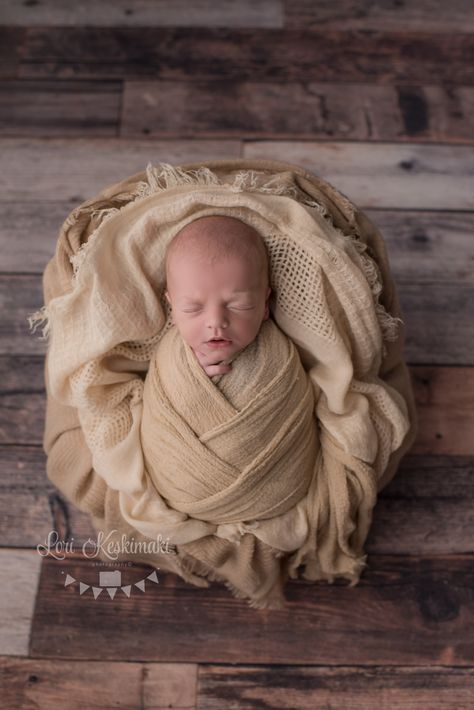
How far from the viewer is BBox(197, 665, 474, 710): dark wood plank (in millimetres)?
1203

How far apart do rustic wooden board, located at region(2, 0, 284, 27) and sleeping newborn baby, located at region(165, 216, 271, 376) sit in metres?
1.10

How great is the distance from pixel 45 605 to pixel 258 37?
149cm

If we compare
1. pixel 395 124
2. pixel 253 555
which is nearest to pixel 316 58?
pixel 395 124

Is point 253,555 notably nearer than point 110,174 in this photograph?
Yes

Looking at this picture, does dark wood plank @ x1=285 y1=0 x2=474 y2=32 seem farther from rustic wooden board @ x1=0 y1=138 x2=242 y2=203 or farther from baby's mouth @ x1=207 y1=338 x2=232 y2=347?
baby's mouth @ x1=207 y1=338 x2=232 y2=347

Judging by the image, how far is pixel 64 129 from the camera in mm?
1732

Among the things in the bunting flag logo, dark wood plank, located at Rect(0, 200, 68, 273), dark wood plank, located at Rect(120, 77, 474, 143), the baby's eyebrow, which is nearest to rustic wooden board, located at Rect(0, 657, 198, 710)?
the bunting flag logo

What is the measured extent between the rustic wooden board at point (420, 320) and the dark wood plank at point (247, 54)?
0.62 metres

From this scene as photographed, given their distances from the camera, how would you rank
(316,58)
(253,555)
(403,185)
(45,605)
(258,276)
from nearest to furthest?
(258,276), (253,555), (45,605), (403,185), (316,58)

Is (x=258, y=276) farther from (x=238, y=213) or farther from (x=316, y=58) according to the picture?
(x=316, y=58)

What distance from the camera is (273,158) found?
66.3 inches

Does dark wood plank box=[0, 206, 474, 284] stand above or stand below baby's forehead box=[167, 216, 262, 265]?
below

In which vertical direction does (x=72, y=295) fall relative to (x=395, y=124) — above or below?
below

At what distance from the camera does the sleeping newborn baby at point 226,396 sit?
0.99m
